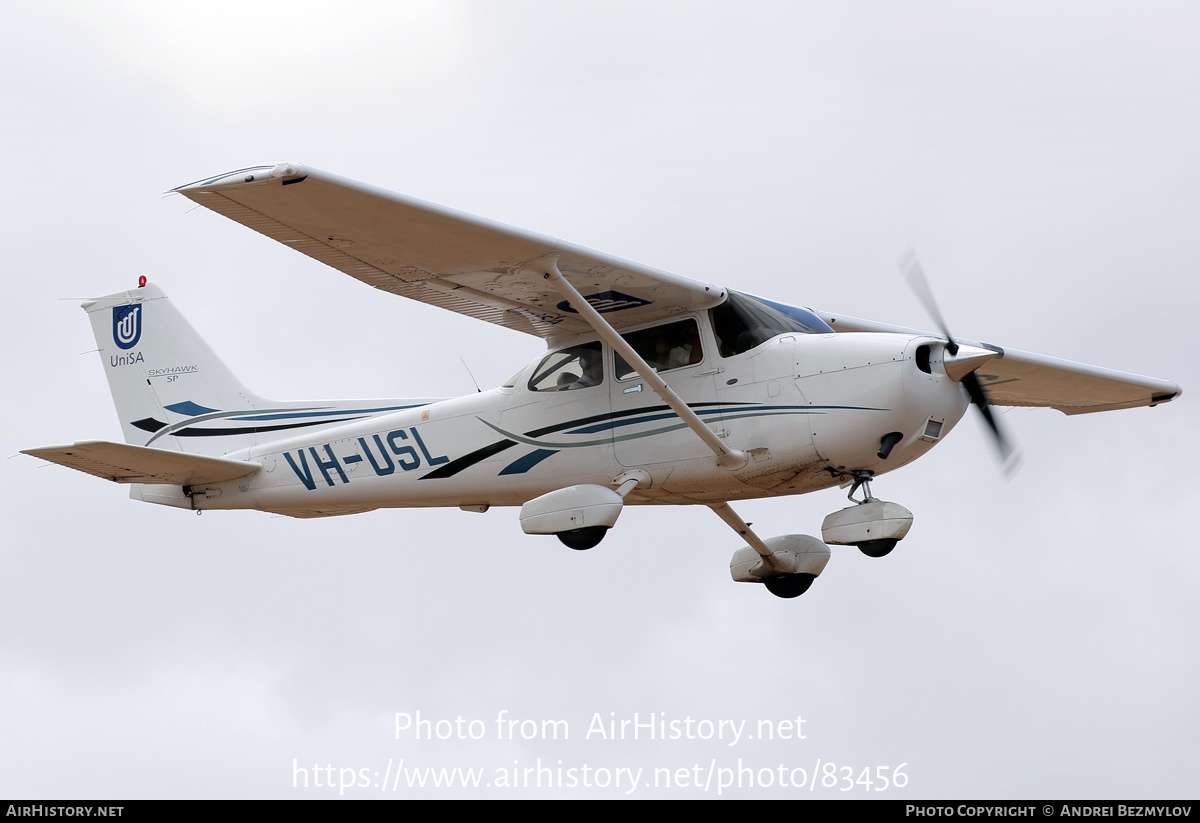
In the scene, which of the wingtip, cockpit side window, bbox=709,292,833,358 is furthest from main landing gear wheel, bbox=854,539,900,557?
the wingtip

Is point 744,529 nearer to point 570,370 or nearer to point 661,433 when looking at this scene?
point 661,433

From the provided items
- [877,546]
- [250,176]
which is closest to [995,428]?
[877,546]

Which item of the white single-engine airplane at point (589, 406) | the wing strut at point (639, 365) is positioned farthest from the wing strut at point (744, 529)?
the wing strut at point (639, 365)

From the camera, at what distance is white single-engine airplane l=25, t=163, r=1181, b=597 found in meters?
11.3

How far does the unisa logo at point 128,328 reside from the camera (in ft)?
52.8

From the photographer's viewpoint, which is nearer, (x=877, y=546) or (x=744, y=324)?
(x=877, y=546)

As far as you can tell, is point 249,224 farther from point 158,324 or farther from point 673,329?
point 158,324

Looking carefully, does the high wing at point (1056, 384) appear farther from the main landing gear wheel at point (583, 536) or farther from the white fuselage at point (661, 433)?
the main landing gear wheel at point (583, 536)

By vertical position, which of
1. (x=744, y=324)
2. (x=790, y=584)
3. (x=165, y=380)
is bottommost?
(x=790, y=584)

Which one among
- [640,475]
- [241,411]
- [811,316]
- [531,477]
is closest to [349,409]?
[241,411]

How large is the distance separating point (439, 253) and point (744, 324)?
2.69 m

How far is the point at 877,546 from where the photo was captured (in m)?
11.5

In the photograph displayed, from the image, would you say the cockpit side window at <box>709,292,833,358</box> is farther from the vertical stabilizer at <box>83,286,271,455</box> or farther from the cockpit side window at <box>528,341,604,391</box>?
the vertical stabilizer at <box>83,286,271,455</box>

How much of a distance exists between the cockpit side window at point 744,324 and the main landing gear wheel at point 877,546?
6.31ft
